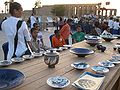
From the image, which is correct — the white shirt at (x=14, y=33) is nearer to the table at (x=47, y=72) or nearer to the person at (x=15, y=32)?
the person at (x=15, y=32)

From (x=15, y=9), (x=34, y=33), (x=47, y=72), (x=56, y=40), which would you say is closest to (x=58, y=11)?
(x=56, y=40)

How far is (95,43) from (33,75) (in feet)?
5.87

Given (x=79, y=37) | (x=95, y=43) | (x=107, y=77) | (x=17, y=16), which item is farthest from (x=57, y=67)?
(x=79, y=37)

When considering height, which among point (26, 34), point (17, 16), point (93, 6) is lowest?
point (26, 34)

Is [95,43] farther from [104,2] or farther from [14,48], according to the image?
[104,2]

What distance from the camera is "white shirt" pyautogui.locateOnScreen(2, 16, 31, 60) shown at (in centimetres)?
260

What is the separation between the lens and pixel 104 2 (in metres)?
22.9

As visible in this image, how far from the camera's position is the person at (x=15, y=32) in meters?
2.60

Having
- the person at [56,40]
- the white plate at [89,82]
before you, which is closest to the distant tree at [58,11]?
the person at [56,40]

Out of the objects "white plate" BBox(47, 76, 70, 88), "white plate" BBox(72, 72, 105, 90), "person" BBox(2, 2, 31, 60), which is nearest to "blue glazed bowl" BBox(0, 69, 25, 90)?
"white plate" BBox(47, 76, 70, 88)

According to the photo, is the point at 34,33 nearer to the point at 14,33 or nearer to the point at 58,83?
the point at 14,33

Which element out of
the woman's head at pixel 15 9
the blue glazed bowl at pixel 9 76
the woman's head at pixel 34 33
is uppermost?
the woman's head at pixel 15 9

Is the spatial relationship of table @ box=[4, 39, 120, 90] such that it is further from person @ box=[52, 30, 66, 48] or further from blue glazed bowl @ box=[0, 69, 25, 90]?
person @ box=[52, 30, 66, 48]

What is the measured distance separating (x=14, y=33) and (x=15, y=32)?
19 millimetres
